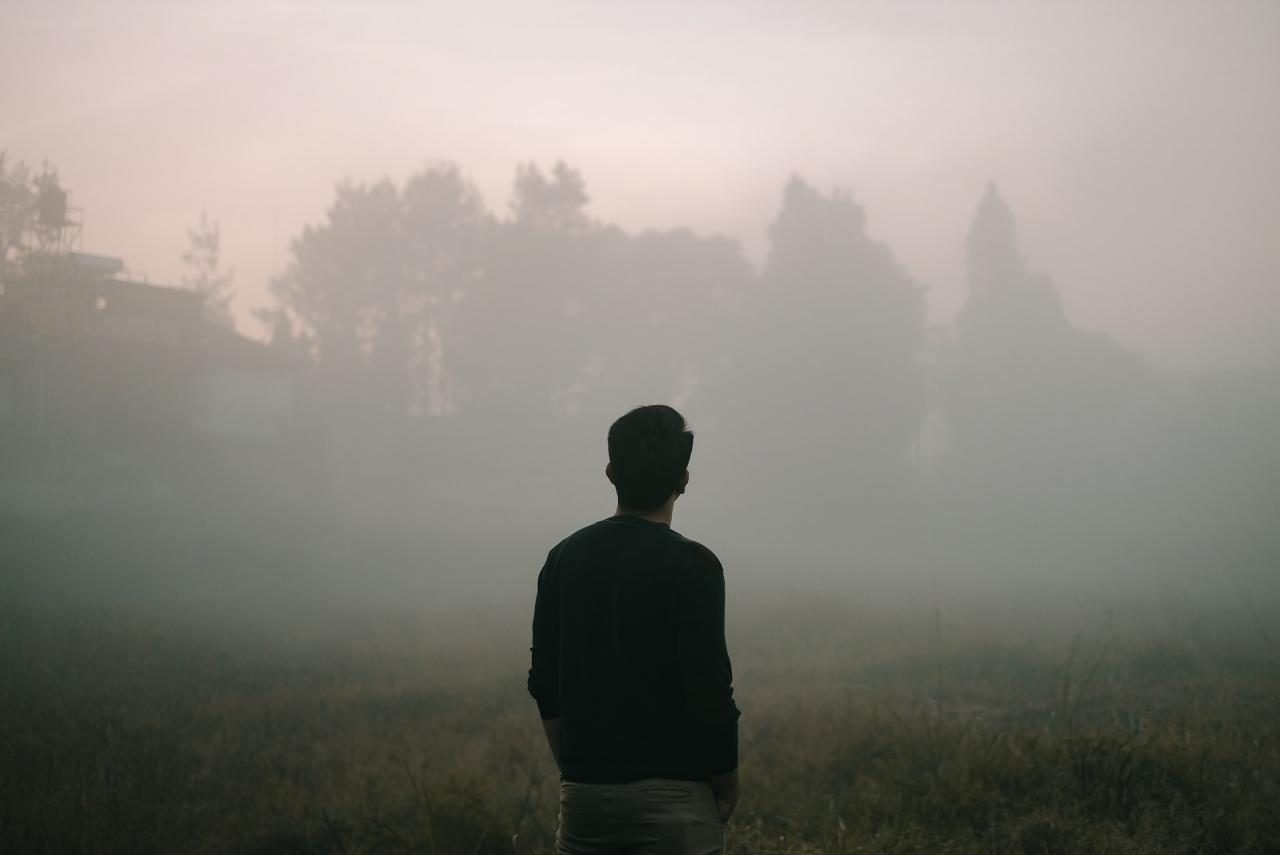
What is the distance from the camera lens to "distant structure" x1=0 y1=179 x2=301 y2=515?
28297mm

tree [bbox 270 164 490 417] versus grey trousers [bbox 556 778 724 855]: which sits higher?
tree [bbox 270 164 490 417]

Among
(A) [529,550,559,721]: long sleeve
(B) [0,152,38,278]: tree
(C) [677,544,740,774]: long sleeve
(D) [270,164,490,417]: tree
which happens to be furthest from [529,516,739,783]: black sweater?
(D) [270,164,490,417]: tree

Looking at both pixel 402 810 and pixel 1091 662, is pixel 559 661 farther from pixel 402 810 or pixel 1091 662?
pixel 1091 662

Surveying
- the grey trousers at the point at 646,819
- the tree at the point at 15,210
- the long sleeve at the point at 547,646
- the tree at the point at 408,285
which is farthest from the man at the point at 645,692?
the tree at the point at 408,285

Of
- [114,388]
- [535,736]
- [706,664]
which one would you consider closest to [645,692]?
[706,664]

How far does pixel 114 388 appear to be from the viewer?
31391 mm

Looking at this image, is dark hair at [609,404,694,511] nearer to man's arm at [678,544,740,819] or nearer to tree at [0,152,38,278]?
man's arm at [678,544,740,819]

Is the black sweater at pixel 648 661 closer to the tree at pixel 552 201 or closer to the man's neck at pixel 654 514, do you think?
the man's neck at pixel 654 514

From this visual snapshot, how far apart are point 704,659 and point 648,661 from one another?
0.17 metres

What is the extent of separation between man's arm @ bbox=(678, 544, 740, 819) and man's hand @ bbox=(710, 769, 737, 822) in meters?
0.02

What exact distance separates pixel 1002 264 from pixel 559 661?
55004 mm

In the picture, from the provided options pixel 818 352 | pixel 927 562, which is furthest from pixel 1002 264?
pixel 927 562

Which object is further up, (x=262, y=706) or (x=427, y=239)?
(x=427, y=239)

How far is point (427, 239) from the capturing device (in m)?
50.1
